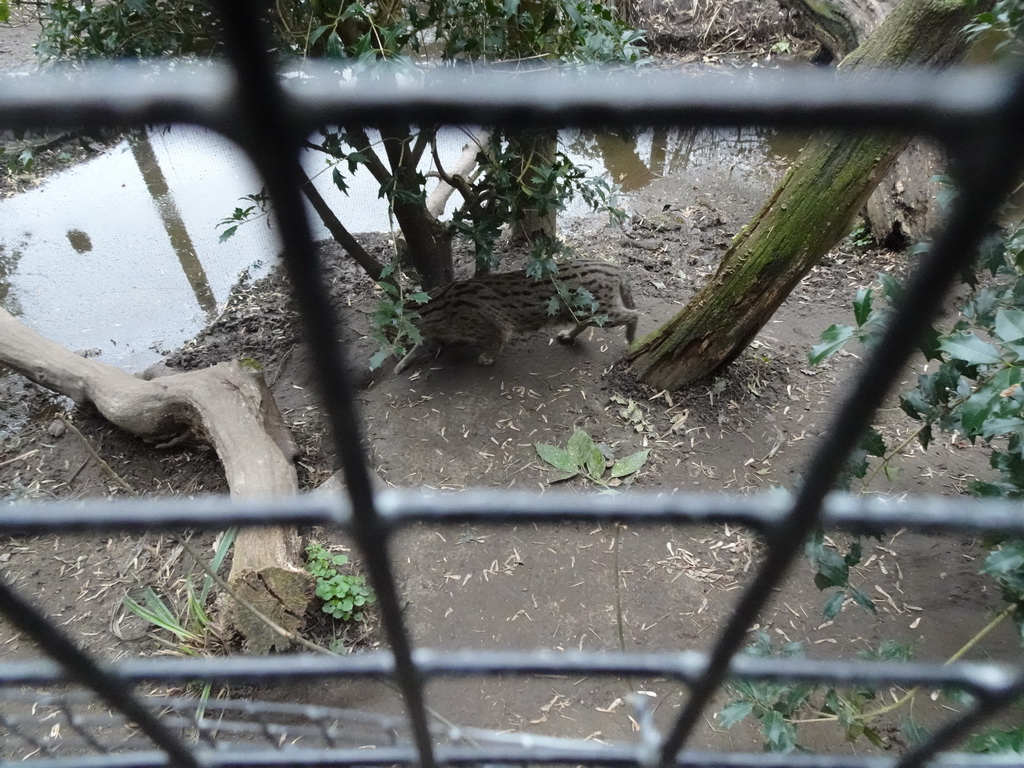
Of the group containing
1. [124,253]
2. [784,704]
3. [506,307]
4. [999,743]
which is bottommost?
[784,704]

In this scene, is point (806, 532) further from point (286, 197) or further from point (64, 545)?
point (64, 545)

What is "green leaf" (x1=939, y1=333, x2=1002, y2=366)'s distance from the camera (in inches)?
53.0

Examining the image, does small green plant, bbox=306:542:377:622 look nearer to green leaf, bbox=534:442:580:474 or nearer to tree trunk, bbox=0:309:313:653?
tree trunk, bbox=0:309:313:653

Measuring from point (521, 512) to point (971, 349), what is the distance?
122 cm

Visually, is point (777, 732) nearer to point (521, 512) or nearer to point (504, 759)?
point (504, 759)

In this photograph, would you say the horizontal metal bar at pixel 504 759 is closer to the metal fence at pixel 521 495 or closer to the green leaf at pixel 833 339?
the metal fence at pixel 521 495

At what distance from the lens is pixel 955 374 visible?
1.60 meters

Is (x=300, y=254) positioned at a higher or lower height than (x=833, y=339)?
higher

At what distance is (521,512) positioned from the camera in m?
0.61

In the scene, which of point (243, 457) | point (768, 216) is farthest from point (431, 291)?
point (768, 216)

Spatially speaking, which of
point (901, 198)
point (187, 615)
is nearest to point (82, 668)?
point (187, 615)

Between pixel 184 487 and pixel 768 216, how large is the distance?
3111 millimetres

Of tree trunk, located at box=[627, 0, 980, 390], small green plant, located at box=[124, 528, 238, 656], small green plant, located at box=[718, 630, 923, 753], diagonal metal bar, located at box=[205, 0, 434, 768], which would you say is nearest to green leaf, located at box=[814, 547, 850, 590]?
small green plant, located at box=[718, 630, 923, 753]

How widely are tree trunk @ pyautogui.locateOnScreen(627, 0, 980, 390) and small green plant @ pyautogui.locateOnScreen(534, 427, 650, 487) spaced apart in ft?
1.78
